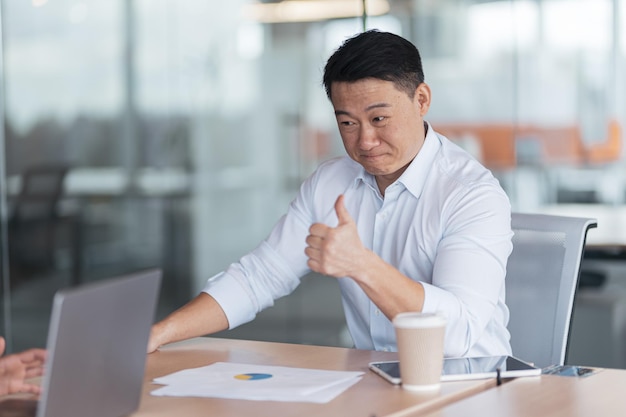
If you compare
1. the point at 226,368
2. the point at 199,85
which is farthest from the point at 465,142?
the point at 226,368

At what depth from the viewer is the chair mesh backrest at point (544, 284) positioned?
8.18 ft

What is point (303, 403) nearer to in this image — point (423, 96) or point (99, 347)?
point (99, 347)

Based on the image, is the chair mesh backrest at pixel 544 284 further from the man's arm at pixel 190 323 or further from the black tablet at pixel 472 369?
the man's arm at pixel 190 323

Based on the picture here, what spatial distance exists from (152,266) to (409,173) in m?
2.68

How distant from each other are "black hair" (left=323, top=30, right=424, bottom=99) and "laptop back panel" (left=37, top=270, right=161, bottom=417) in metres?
0.92

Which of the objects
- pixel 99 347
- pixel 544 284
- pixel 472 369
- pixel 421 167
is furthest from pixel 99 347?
pixel 544 284

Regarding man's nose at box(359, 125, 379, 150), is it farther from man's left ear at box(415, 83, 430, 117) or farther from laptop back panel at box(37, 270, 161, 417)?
laptop back panel at box(37, 270, 161, 417)

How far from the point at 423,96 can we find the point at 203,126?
104 inches

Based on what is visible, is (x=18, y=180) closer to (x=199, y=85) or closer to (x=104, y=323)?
(x=199, y=85)

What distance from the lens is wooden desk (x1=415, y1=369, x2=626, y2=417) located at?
1.65 meters

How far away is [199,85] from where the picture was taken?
4.95 m

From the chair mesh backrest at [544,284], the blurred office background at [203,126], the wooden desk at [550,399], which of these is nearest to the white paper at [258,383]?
the wooden desk at [550,399]

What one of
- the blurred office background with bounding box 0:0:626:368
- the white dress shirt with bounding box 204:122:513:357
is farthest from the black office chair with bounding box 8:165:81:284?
the white dress shirt with bounding box 204:122:513:357

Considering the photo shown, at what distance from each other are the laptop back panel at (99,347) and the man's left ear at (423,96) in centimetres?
102
